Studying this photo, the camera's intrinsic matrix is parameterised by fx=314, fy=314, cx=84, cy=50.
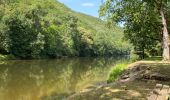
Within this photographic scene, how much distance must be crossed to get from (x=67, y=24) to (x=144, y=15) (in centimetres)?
9696

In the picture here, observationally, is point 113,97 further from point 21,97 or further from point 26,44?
point 26,44

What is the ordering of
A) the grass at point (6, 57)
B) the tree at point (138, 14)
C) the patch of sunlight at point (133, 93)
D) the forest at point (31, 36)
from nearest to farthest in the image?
the patch of sunlight at point (133, 93)
the tree at point (138, 14)
the grass at point (6, 57)
the forest at point (31, 36)

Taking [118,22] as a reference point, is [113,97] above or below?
below

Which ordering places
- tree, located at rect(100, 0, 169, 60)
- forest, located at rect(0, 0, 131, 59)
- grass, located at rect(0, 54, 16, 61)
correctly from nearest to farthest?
tree, located at rect(100, 0, 169, 60) < grass, located at rect(0, 54, 16, 61) < forest, located at rect(0, 0, 131, 59)

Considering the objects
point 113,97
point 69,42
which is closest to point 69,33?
point 69,42

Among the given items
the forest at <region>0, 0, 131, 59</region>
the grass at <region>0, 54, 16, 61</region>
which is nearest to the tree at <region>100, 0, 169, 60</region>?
the forest at <region>0, 0, 131, 59</region>

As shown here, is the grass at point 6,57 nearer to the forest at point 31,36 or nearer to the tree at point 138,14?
the forest at point 31,36

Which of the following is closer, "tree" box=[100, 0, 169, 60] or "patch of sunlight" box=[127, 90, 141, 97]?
"patch of sunlight" box=[127, 90, 141, 97]

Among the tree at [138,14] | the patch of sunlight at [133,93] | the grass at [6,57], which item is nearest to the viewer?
the patch of sunlight at [133,93]

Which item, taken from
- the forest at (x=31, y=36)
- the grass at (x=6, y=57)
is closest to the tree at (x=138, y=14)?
the forest at (x=31, y=36)

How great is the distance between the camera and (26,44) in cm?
8662

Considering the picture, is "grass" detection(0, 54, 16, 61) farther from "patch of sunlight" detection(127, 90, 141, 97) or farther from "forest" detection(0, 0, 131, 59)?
"patch of sunlight" detection(127, 90, 141, 97)

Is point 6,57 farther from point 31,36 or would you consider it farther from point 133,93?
point 133,93

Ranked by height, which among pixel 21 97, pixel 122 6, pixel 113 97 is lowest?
pixel 21 97
